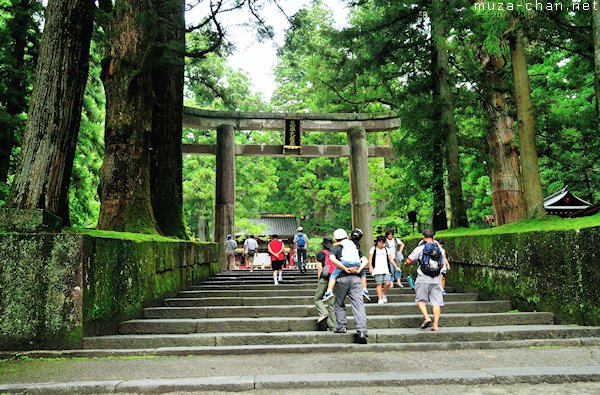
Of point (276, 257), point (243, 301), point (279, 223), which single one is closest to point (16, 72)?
point (276, 257)

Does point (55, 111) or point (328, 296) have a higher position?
point (55, 111)

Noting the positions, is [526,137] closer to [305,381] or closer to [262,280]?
[305,381]

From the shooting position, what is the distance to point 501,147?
35.8 ft

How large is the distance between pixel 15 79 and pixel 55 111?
21.5ft

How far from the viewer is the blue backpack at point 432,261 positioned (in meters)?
6.33

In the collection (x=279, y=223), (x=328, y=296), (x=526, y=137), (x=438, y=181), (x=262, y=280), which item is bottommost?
(x=262, y=280)

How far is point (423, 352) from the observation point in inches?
212

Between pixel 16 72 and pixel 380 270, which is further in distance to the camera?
pixel 16 72

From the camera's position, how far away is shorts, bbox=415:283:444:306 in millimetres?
6262

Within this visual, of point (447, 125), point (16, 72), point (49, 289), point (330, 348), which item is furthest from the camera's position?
point (16, 72)

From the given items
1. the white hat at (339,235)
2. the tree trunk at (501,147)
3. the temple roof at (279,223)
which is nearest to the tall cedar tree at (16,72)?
the white hat at (339,235)

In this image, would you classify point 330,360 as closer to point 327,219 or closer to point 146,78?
point 146,78

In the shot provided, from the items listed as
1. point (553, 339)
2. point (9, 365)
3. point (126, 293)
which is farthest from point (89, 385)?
point (553, 339)

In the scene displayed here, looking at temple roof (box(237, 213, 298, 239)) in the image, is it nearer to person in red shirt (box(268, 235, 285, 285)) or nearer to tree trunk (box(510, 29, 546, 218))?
person in red shirt (box(268, 235, 285, 285))
